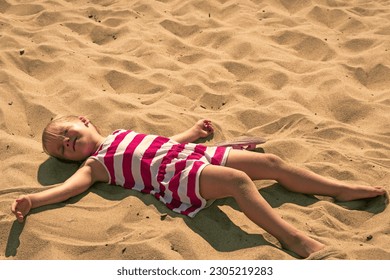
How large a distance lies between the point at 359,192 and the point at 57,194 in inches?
70.1

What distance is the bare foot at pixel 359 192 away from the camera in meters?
3.22

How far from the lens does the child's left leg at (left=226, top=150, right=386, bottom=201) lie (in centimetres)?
324

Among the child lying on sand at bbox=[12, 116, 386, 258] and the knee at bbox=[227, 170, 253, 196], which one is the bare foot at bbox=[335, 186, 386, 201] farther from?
the knee at bbox=[227, 170, 253, 196]

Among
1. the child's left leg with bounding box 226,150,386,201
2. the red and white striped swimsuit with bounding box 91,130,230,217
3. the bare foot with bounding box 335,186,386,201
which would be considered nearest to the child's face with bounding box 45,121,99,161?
the red and white striped swimsuit with bounding box 91,130,230,217

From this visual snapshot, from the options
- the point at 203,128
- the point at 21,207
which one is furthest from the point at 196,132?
the point at 21,207

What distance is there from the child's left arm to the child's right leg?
71 cm

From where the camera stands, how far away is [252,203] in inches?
114

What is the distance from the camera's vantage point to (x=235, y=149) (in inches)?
137

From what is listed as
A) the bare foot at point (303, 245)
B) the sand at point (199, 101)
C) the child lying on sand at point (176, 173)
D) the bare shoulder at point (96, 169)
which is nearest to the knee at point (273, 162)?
the child lying on sand at point (176, 173)

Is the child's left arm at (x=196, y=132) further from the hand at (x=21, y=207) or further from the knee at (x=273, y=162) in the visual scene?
the hand at (x=21, y=207)

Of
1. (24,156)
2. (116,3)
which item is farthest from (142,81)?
(116,3)

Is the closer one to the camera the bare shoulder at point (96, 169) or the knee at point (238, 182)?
the knee at point (238, 182)

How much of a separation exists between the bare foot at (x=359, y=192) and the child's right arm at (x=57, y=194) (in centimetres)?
152

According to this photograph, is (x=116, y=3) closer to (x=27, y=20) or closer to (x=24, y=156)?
(x=27, y=20)
